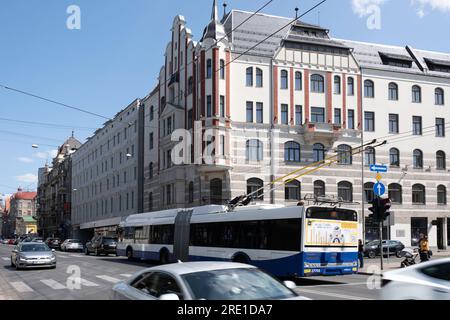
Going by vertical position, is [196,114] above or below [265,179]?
above

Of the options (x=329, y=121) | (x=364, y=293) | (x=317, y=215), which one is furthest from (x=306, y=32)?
(x=364, y=293)

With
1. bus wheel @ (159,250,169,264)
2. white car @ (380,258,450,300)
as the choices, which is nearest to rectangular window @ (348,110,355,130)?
bus wheel @ (159,250,169,264)

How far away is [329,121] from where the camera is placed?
44094mm

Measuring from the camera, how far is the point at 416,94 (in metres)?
48.1

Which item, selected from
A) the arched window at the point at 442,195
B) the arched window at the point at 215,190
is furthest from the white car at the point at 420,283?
the arched window at the point at 442,195

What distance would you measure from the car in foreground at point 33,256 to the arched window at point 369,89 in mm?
30363

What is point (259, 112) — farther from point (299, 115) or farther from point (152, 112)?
point (152, 112)

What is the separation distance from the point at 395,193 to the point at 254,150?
528 inches

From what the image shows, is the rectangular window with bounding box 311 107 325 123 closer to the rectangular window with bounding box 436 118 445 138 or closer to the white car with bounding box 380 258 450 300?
the rectangular window with bounding box 436 118 445 138

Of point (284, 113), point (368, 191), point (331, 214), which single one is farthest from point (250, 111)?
point (331, 214)

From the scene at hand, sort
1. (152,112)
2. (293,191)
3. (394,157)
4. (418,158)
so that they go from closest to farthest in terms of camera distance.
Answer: (293,191) < (394,157) < (418,158) < (152,112)

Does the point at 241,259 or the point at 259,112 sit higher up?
the point at 259,112
